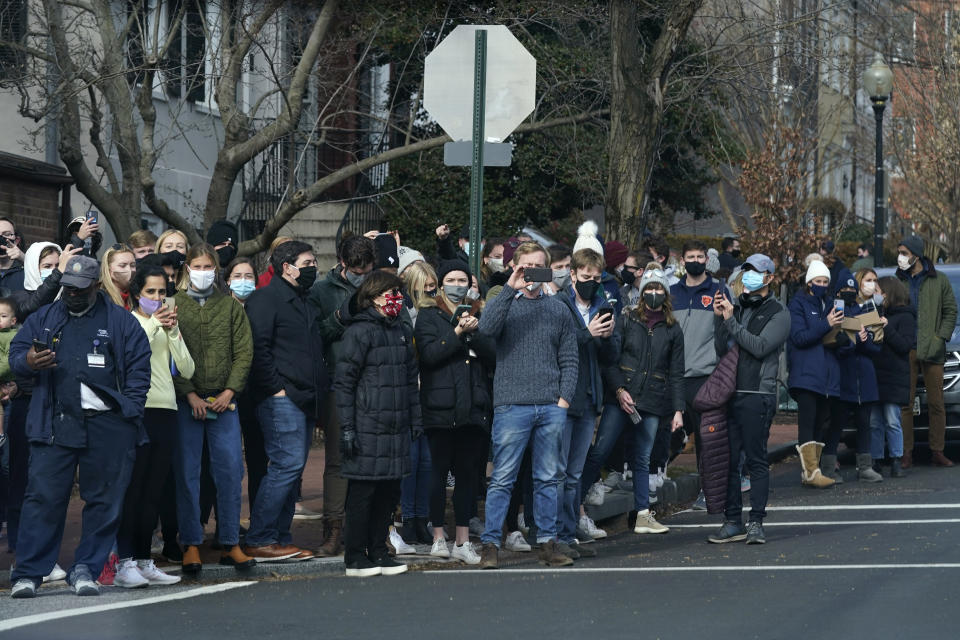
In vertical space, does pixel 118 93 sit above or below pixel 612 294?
above

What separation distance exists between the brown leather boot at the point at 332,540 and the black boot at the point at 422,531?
560mm

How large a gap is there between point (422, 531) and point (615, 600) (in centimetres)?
259

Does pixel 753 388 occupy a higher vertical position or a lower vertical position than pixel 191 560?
higher

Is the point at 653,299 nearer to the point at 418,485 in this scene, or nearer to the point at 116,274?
the point at 418,485

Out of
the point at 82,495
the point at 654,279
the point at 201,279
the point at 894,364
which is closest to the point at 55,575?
the point at 82,495

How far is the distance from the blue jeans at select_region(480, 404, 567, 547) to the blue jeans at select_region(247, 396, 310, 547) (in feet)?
4.04

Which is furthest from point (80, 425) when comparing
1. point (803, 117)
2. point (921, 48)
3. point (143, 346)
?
point (921, 48)

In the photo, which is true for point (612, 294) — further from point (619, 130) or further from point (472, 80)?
point (619, 130)

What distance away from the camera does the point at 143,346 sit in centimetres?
944

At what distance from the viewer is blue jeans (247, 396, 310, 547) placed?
10367 millimetres

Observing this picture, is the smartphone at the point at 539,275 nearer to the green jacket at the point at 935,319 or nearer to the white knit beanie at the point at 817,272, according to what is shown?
the white knit beanie at the point at 817,272

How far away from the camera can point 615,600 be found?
29.1ft

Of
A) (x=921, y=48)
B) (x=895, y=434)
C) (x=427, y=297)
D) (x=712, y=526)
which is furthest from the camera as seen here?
(x=921, y=48)

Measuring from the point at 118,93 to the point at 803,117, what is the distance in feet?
43.9
